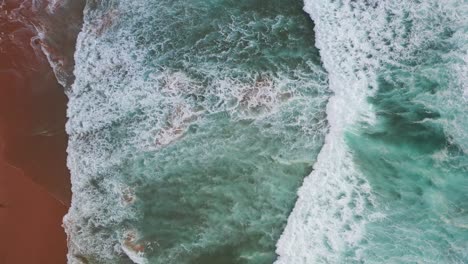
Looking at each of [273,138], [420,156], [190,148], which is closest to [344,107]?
Answer: [273,138]

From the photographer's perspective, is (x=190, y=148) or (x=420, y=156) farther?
(x=190, y=148)

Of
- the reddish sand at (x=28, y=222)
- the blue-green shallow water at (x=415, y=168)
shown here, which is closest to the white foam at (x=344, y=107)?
the blue-green shallow water at (x=415, y=168)

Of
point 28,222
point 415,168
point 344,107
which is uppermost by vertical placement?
point 344,107

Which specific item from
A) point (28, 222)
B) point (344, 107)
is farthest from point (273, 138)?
point (28, 222)

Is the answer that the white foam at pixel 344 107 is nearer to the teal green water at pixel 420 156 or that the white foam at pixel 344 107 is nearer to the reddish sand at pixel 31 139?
the teal green water at pixel 420 156

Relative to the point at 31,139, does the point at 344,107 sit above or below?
above

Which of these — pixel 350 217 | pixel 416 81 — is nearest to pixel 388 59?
pixel 416 81

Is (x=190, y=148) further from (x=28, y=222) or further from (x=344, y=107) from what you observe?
(x=28, y=222)
